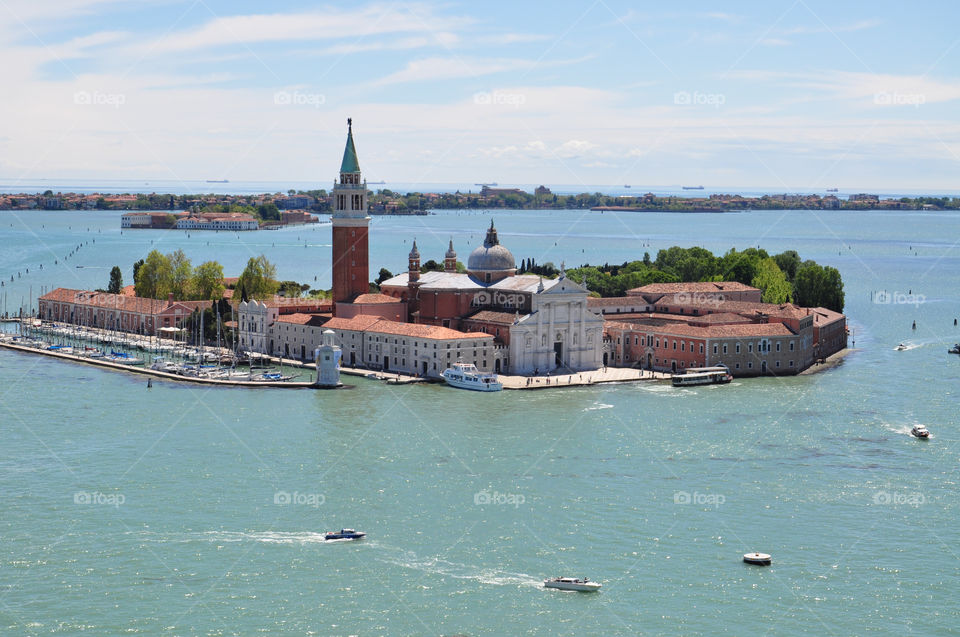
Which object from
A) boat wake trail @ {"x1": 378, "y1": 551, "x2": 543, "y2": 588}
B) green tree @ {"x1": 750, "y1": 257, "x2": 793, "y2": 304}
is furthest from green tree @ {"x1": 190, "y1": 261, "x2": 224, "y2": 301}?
boat wake trail @ {"x1": 378, "y1": 551, "x2": 543, "y2": 588}

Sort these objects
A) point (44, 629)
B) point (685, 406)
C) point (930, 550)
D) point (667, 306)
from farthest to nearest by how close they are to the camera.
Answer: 1. point (667, 306)
2. point (685, 406)
3. point (930, 550)
4. point (44, 629)

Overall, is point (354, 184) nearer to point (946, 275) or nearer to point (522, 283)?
point (522, 283)

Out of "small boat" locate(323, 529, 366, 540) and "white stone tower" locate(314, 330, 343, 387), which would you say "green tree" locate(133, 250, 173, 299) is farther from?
"small boat" locate(323, 529, 366, 540)

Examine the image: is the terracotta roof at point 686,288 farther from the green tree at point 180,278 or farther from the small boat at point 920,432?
the small boat at point 920,432

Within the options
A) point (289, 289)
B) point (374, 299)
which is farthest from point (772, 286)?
point (289, 289)

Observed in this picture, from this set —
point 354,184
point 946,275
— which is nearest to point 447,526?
point 354,184

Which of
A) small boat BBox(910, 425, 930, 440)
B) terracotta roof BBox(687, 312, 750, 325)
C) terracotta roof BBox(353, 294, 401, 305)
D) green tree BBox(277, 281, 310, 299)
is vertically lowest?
small boat BBox(910, 425, 930, 440)
